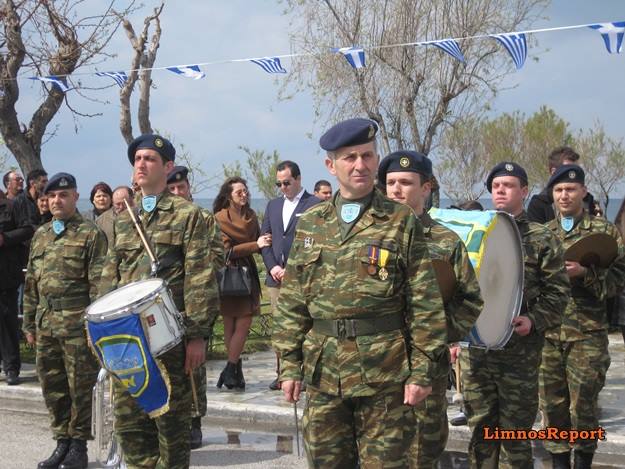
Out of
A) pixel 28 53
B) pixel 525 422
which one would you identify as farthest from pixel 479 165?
pixel 525 422

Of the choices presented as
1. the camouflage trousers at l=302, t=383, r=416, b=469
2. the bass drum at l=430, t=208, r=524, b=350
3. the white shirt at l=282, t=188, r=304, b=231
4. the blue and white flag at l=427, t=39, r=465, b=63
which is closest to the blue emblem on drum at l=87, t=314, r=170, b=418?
the camouflage trousers at l=302, t=383, r=416, b=469

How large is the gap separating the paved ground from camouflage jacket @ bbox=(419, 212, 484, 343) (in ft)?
8.34

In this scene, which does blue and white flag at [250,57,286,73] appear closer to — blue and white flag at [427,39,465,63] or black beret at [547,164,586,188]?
blue and white flag at [427,39,465,63]

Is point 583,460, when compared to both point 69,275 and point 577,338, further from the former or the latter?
point 69,275

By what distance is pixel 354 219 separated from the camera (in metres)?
4.08

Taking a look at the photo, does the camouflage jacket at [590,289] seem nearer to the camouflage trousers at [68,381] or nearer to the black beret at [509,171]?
the black beret at [509,171]

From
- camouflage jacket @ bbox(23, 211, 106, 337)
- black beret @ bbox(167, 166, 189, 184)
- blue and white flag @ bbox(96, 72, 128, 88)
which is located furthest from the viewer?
blue and white flag @ bbox(96, 72, 128, 88)

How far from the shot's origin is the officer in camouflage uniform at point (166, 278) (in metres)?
5.19

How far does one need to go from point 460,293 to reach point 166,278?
1756mm

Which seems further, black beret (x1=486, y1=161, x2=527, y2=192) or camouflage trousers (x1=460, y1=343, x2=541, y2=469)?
black beret (x1=486, y1=161, x2=527, y2=192)

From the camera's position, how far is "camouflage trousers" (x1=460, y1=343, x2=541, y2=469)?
214 inches

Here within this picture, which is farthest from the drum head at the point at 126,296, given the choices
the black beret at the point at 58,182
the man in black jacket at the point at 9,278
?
the man in black jacket at the point at 9,278

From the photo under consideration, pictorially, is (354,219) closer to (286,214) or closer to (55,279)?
(55,279)

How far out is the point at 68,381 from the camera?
690cm
